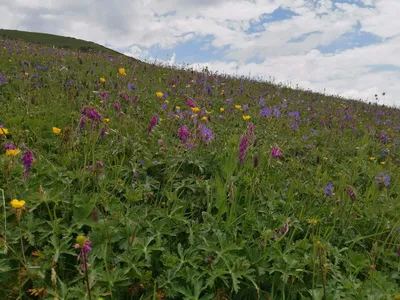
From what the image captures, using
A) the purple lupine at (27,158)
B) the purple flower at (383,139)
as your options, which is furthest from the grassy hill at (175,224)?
the purple flower at (383,139)

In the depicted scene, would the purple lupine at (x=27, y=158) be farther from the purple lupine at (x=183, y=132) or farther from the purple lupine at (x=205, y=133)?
the purple lupine at (x=205, y=133)

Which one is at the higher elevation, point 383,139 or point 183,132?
point 383,139

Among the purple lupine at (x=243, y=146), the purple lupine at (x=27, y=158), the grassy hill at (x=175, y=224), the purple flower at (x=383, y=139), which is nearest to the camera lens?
the grassy hill at (x=175, y=224)

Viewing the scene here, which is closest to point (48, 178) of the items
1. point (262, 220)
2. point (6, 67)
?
point (262, 220)

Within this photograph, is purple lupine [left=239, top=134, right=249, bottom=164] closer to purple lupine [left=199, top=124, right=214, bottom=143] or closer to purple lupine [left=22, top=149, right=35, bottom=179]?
purple lupine [left=199, top=124, right=214, bottom=143]

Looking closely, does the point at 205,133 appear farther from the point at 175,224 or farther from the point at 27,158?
the point at 27,158

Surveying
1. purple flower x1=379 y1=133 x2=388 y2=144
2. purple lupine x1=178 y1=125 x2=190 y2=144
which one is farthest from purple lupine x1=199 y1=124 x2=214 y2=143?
purple flower x1=379 y1=133 x2=388 y2=144

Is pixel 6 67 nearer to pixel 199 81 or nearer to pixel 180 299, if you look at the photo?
pixel 199 81

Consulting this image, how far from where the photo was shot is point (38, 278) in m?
1.84

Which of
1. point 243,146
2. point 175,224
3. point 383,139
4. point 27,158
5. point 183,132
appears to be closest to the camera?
point 27,158

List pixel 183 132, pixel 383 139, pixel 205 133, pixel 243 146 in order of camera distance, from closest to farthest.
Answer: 1. pixel 243 146
2. pixel 183 132
3. pixel 205 133
4. pixel 383 139

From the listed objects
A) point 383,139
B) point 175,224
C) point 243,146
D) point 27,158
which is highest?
point 383,139

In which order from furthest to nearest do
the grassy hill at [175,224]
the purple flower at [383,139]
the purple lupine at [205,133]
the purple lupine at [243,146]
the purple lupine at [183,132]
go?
1. the purple flower at [383,139]
2. the purple lupine at [205,133]
3. the purple lupine at [183,132]
4. the purple lupine at [243,146]
5. the grassy hill at [175,224]

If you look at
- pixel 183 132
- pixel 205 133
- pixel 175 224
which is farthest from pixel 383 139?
pixel 175 224
